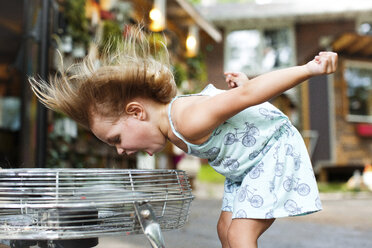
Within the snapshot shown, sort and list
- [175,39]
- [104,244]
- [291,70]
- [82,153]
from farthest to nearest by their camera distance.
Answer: [175,39], [82,153], [104,244], [291,70]

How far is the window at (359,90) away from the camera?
1053cm

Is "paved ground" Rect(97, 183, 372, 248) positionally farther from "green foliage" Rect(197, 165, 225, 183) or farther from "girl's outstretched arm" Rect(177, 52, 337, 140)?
"green foliage" Rect(197, 165, 225, 183)

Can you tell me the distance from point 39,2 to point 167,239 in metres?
1.60

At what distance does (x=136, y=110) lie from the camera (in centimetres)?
125

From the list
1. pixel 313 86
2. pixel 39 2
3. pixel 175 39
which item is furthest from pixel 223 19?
pixel 39 2

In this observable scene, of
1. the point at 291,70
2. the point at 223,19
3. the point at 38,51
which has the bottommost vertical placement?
the point at 291,70

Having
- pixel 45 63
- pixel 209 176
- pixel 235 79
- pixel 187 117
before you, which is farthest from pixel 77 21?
pixel 209 176

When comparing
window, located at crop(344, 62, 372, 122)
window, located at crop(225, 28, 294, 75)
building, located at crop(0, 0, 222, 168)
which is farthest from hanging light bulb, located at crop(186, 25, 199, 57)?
window, located at crop(344, 62, 372, 122)

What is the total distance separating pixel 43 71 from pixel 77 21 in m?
2.00

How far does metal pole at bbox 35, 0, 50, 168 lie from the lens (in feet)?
7.81

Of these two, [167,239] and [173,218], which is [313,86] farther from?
[173,218]

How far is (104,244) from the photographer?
2342 millimetres

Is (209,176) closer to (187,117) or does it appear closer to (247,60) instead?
(247,60)

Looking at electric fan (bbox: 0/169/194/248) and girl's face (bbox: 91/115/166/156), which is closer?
electric fan (bbox: 0/169/194/248)
